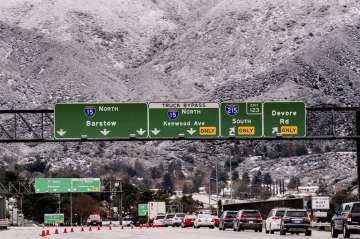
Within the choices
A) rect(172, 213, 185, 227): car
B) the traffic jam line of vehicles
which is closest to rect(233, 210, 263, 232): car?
the traffic jam line of vehicles

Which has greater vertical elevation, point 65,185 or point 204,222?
point 65,185

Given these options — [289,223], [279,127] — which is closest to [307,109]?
[279,127]

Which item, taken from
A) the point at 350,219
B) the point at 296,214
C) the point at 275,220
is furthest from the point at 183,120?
the point at 350,219

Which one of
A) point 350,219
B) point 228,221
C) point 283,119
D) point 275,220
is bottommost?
point 228,221

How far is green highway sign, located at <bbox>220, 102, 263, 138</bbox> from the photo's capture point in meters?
66.6

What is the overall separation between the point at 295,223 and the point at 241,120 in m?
12.2

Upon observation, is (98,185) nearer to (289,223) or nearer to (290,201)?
(290,201)

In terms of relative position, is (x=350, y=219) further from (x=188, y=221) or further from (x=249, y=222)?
(x=188, y=221)

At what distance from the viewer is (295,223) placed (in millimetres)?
56094

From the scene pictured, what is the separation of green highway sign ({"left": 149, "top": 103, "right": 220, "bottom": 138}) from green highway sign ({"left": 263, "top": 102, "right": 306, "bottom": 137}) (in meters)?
3.22

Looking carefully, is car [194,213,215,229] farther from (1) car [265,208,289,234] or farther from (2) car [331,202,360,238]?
(2) car [331,202,360,238]

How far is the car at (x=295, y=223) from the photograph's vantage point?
56.1m

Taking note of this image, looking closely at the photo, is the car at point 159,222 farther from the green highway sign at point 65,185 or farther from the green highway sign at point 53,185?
the green highway sign at point 53,185

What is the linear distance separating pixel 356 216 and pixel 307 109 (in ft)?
73.9
